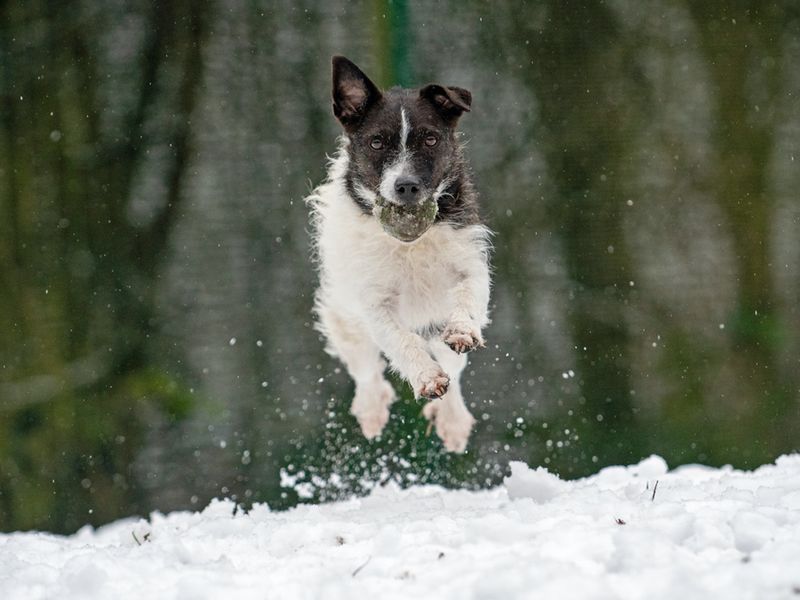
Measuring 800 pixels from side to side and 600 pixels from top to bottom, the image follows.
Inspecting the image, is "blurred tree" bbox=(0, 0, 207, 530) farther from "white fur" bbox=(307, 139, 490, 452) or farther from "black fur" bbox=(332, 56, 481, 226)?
"black fur" bbox=(332, 56, 481, 226)

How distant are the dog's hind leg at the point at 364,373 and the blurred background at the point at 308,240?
0.47 metres

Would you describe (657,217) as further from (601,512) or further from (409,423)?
(601,512)

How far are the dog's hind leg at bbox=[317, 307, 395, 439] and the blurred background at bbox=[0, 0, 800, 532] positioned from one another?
1.53ft

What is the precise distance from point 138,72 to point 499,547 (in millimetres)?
5097

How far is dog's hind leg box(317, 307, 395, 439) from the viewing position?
605cm

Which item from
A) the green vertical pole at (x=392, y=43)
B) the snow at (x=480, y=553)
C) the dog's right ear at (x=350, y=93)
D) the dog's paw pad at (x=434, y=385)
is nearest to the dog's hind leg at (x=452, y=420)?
the dog's paw pad at (x=434, y=385)

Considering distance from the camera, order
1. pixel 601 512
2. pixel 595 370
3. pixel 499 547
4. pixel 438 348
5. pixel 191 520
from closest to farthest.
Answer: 1. pixel 499 547
2. pixel 601 512
3. pixel 191 520
4. pixel 438 348
5. pixel 595 370

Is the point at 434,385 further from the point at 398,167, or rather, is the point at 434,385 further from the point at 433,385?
the point at 398,167

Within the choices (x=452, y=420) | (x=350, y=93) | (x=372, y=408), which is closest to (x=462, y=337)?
(x=350, y=93)

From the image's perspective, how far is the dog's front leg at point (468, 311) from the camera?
4.55m

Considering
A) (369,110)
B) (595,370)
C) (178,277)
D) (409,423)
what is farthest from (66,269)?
(595,370)

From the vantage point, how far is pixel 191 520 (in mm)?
4840

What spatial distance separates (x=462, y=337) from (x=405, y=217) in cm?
66

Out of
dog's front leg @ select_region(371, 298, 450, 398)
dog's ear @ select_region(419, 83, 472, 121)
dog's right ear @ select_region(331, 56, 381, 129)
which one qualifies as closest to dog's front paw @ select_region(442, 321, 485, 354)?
dog's front leg @ select_region(371, 298, 450, 398)
